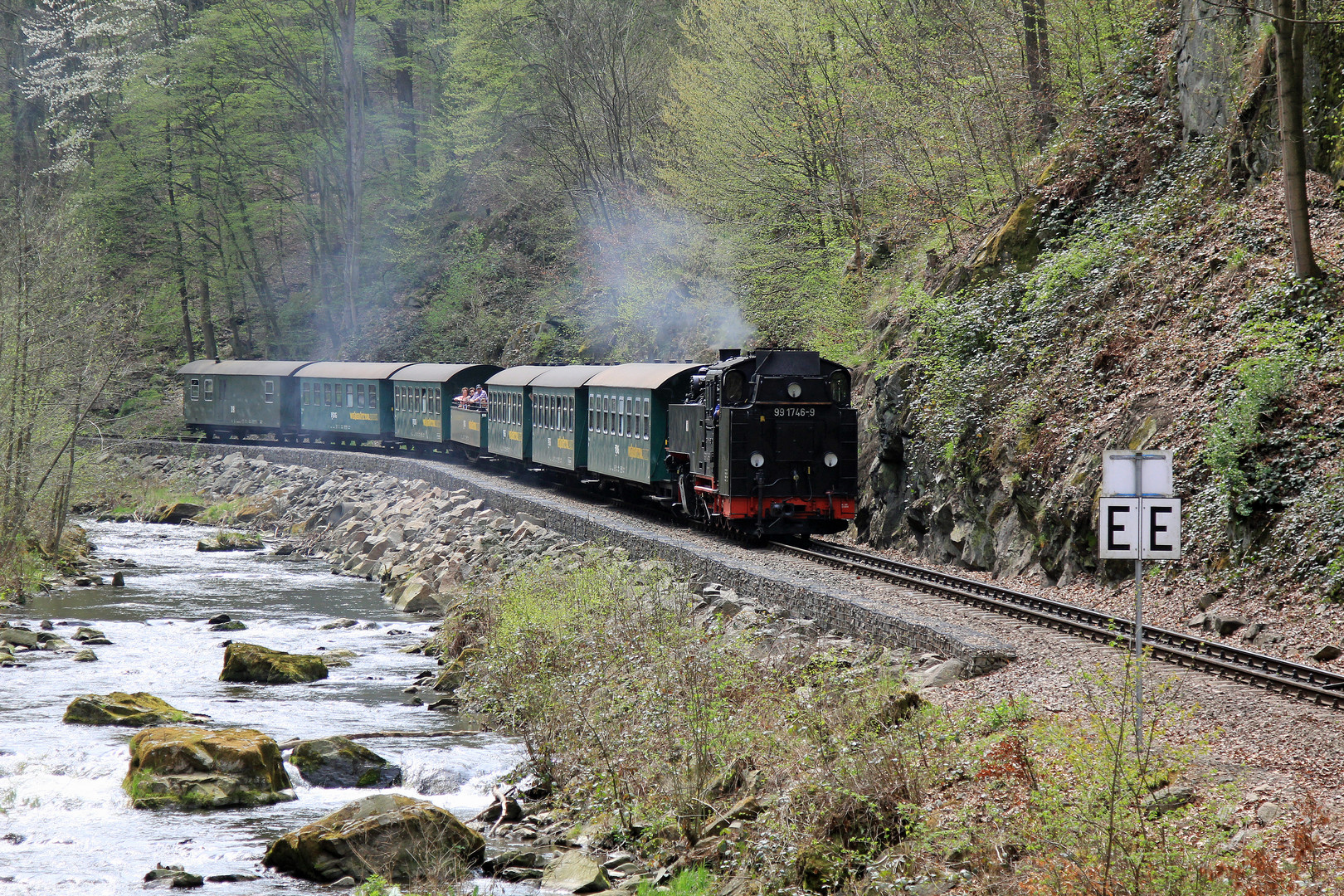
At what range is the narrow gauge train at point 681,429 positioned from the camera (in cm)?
1647

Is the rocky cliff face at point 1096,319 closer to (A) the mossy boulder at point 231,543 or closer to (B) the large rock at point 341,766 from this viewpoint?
(B) the large rock at point 341,766

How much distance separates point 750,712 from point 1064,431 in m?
7.23

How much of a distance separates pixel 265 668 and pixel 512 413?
13.5 metres

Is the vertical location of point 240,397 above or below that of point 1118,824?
above

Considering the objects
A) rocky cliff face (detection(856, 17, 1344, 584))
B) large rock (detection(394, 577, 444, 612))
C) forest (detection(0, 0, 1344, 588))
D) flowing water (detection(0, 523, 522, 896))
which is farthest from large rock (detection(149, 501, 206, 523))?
rocky cliff face (detection(856, 17, 1344, 584))

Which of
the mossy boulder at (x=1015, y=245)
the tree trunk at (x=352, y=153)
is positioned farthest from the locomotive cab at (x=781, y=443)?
the tree trunk at (x=352, y=153)

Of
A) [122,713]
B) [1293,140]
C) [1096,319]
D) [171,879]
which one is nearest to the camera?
[171,879]

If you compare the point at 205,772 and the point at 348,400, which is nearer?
the point at 205,772

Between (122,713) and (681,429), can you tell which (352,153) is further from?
(122,713)

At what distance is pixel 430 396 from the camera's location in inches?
1320

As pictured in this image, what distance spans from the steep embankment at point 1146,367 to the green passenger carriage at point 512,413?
32.6 ft

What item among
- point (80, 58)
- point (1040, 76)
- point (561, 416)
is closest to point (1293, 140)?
point (1040, 76)

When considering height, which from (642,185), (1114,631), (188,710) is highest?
(642,185)

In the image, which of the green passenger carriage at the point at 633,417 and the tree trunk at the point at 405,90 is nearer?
the green passenger carriage at the point at 633,417
